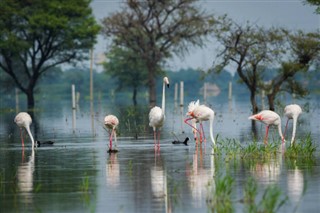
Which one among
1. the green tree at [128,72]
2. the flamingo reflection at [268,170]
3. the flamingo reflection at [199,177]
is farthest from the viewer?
the green tree at [128,72]

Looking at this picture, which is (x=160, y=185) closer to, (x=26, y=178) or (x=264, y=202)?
(x=26, y=178)

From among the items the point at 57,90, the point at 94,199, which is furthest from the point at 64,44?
the point at 57,90

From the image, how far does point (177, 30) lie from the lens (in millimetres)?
82938

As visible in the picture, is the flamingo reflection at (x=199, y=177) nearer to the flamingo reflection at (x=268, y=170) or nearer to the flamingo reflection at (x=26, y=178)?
the flamingo reflection at (x=268, y=170)

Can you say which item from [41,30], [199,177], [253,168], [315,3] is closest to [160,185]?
[199,177]

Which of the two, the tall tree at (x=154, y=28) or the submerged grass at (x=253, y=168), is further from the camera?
the tall tree at (x=154, y=28)

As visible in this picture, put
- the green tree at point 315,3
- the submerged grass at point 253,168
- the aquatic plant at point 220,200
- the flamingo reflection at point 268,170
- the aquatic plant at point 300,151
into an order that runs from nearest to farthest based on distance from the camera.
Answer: the aquatic plant at point 220,200 < the submerged grass at point 253,168 < the flamingo reflection at point 268,170 < the aquatic plant at point 300,151 < the green tree at point 315,3

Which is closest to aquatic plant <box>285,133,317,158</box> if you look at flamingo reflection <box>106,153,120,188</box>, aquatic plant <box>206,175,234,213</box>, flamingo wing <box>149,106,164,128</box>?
flamingo reflection <box>106,153,120,188</box>

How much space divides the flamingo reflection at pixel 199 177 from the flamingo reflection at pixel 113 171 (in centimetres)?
130

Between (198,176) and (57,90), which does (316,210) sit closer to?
(198,176)

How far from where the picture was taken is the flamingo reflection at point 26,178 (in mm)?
15789

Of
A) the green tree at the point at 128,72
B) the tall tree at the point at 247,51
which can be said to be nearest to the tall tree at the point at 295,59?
the tall tree at the point at 247,51

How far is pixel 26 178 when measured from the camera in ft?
60.2

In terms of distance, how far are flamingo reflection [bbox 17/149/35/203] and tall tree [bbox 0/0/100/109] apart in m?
51.4
